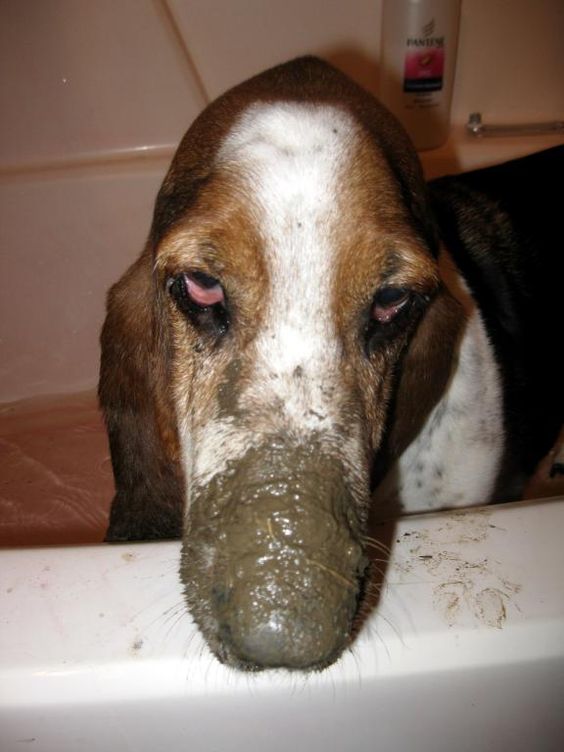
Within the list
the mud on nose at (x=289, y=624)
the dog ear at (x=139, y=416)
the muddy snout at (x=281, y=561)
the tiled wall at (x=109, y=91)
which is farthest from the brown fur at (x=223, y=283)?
the tiled wall at (x=109, y=91)

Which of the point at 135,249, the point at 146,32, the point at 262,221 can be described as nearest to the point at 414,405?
the point at 262,221

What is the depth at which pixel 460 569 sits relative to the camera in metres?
1.00

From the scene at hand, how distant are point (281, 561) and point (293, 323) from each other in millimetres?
345

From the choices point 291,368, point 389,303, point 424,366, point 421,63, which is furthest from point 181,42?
point 291,368

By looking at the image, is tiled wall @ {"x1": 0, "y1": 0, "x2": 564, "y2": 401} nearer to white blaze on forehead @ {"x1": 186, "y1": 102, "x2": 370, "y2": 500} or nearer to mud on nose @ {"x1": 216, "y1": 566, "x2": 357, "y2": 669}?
white blaze on forehead @ {"x1": 186, "y1": 102, "x2": 370, "y2": 500}

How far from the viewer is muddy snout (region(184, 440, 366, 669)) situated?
0.81 metres

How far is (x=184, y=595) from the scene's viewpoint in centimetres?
94

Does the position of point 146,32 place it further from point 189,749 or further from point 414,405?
point 189,749

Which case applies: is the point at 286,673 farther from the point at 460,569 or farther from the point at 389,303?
the point at 389,303

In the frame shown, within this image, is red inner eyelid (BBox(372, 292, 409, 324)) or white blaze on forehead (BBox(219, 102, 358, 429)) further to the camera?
red inner eyelid (BBox(372, 292, 409, 324))

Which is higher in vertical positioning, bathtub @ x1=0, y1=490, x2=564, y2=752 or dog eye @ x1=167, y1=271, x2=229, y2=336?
dog eye @ x1=167, y1=271, x2=229, y2=336

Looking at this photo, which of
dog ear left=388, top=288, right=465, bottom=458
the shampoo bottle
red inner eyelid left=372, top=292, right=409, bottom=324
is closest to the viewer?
red inner eyelid left=372, top=292, right=409, bottom=324

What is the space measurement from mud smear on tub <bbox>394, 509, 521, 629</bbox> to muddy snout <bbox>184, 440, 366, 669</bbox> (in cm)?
13

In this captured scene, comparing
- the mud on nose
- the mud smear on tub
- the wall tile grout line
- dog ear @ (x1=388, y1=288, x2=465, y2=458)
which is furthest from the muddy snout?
the wall tile grout line
